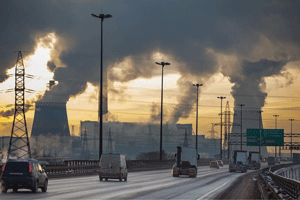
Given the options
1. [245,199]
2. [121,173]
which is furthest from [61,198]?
[121,173]

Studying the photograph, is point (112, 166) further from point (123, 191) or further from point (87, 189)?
point (123, 191)

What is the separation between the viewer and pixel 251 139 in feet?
402

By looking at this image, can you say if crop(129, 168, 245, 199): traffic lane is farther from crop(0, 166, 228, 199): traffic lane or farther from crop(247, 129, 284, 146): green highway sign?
crop(247, 129, 284, 146): green highway sign

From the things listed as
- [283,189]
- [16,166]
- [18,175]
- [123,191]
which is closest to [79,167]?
[123,191]

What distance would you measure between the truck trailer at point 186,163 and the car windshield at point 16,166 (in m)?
28.7

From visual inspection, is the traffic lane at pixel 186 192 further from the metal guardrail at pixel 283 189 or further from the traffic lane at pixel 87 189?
the metal guardrail at pixel 283 189

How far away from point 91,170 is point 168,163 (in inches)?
1326

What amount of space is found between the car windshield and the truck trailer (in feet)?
94.3

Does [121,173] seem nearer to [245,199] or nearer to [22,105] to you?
[245,199]

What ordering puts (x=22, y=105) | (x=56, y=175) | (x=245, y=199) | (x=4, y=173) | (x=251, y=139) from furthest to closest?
(x=251, y=139), (x=22, y=105), (x=56, y=175), (x=4, y=173), (x=245, y=199)

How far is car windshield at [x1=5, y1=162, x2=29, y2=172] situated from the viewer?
987 inches

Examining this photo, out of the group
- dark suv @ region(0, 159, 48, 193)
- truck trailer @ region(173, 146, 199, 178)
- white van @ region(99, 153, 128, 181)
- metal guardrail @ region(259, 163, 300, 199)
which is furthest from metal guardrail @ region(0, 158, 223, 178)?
dark suv @ region(0, 159, 48, 193)

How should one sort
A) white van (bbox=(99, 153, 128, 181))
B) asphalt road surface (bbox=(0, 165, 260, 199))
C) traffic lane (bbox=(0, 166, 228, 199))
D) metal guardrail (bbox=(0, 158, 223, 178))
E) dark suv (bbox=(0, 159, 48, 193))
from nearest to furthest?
asphalt road surface (bbox=(0, 165, 260, 199)), traffic lane (bbox=(0, 166, 228, 199)), dark suv (bbox=(0, 159, 48, 193)), white van (bbox=(99, 153, 128, 181)), metal guardrail (bbox=(0, 158, 223, 178))

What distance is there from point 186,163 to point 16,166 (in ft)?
99.1
